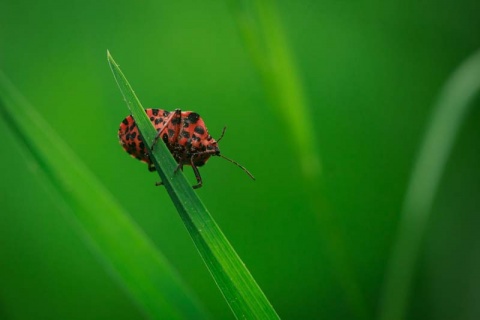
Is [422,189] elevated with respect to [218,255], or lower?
lower

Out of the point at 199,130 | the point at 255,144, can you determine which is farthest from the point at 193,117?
the point at 255,144

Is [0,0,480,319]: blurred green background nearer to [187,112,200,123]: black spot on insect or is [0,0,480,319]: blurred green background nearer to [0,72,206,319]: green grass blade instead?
[187,112,200,123]: black spot on insect

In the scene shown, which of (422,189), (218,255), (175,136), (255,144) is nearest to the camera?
(218,255)

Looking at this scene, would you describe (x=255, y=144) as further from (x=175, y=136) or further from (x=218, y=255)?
(x=218, y=255)

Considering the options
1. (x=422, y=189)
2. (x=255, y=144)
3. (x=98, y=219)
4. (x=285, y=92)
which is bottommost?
(x=255, y=144)

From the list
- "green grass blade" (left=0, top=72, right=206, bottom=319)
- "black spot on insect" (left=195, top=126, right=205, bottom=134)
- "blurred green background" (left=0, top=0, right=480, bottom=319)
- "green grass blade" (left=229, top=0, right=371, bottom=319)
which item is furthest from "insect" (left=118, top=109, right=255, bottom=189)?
"blurred green background" (left=0, top=0, right=480, bottom=319)

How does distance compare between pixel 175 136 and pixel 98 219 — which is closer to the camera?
pixel 98 219

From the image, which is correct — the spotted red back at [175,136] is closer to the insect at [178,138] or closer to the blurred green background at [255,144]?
the insect at [178,138]
